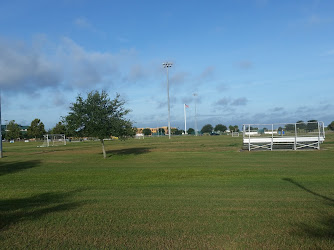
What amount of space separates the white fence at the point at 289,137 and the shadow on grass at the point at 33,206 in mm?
21874

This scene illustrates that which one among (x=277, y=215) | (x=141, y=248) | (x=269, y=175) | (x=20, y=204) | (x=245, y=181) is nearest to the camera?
(x=141, y=248)

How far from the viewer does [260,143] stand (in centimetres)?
3033

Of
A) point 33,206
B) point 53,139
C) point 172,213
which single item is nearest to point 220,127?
point 53,139

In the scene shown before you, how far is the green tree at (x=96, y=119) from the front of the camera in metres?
26.5

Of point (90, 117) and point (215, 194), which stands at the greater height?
point (90, 117)

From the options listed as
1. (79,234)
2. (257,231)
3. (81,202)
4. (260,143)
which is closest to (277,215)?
(257,231)

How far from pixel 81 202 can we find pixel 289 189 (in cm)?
656

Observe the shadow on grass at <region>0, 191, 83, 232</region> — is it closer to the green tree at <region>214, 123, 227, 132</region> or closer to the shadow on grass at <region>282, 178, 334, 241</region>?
the shadow on grass at <region>282, 178, 334, 241</region>

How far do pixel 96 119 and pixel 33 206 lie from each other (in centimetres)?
1748

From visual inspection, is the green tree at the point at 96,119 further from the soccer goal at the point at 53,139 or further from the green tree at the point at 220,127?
the green tree at the point at 220,127

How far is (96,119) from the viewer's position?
86.8 ft

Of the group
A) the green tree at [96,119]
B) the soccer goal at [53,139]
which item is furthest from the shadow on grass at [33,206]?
the soccer goal at [53,139]

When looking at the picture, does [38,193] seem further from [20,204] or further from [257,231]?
[257,231]

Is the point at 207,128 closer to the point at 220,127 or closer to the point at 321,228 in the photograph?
the point at 220,127
